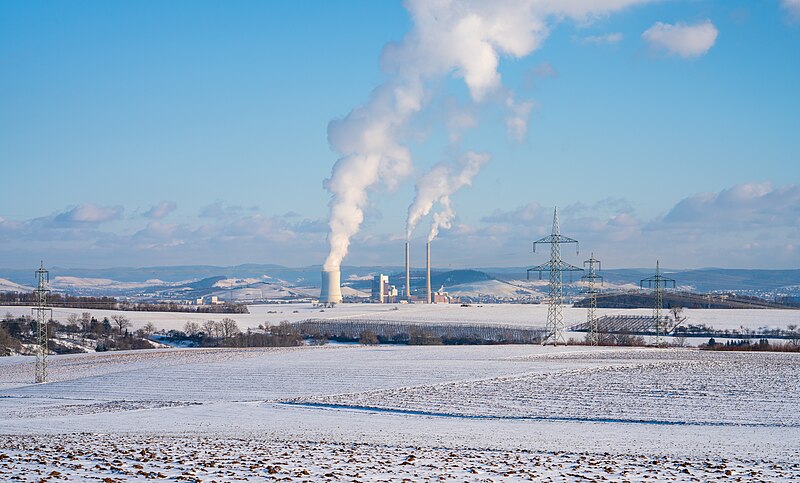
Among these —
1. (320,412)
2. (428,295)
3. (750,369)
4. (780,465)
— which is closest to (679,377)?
(750,369)

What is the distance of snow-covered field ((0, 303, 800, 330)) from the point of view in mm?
100375

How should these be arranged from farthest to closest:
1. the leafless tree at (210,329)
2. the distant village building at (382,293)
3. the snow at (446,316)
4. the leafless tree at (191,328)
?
the distant village building at (382,293)
the snow at (446,316)
the leafless tree at (191,328)
the leafless tree at (210,329)

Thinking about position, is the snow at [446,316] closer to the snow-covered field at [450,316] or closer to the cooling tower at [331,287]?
the snow-covered field at [450,316]

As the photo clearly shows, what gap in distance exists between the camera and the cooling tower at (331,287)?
116750mm

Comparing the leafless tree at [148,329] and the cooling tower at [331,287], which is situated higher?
the cooling tower at [331,287]

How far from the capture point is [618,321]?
347 ft

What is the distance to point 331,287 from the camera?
121 m

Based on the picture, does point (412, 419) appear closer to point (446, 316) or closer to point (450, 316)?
point (446, 316)

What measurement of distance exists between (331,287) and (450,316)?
17194 millimetres

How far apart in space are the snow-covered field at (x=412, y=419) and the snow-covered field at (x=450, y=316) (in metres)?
47.8

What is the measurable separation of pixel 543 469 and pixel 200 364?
124ft

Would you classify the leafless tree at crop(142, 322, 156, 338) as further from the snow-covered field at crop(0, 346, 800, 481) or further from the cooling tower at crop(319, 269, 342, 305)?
the snow-covered field at crop(0, 346, 800, 481)

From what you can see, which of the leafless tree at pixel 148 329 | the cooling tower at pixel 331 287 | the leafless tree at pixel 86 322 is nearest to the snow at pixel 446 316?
the leafless tree at pixel 148 329

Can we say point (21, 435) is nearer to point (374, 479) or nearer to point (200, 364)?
point (374, 479)
